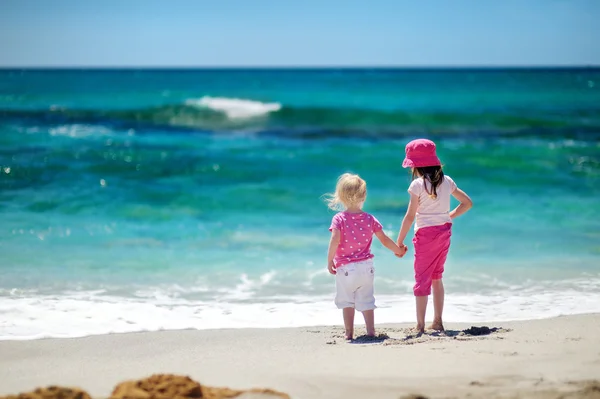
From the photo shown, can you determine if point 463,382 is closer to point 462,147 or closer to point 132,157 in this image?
point 132,157

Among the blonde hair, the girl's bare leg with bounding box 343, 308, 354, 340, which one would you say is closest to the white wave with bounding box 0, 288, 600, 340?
the girl's bare leg with bounding box 343, 308, 354, 340

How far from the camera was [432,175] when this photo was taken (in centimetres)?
431

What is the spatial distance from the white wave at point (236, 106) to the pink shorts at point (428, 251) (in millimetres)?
19582

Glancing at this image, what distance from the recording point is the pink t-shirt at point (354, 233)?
4258mm

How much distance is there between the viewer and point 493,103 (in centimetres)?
2928

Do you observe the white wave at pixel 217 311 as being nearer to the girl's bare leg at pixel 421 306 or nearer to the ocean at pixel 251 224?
the ocean at pixel 251 224

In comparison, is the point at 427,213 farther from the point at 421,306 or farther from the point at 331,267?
the point at 331,267

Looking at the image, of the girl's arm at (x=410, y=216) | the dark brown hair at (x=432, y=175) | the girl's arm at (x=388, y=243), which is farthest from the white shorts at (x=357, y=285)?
the dark brown hair at (x=432, y=175)

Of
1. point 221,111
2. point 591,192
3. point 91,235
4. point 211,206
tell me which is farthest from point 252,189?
point 221,111

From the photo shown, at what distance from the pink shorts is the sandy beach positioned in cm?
35

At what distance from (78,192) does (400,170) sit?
19.5 feet

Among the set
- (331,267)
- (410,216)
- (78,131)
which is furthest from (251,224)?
(78,131)

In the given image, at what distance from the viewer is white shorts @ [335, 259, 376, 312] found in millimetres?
4262

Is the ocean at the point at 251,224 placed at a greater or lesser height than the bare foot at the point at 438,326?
greater
